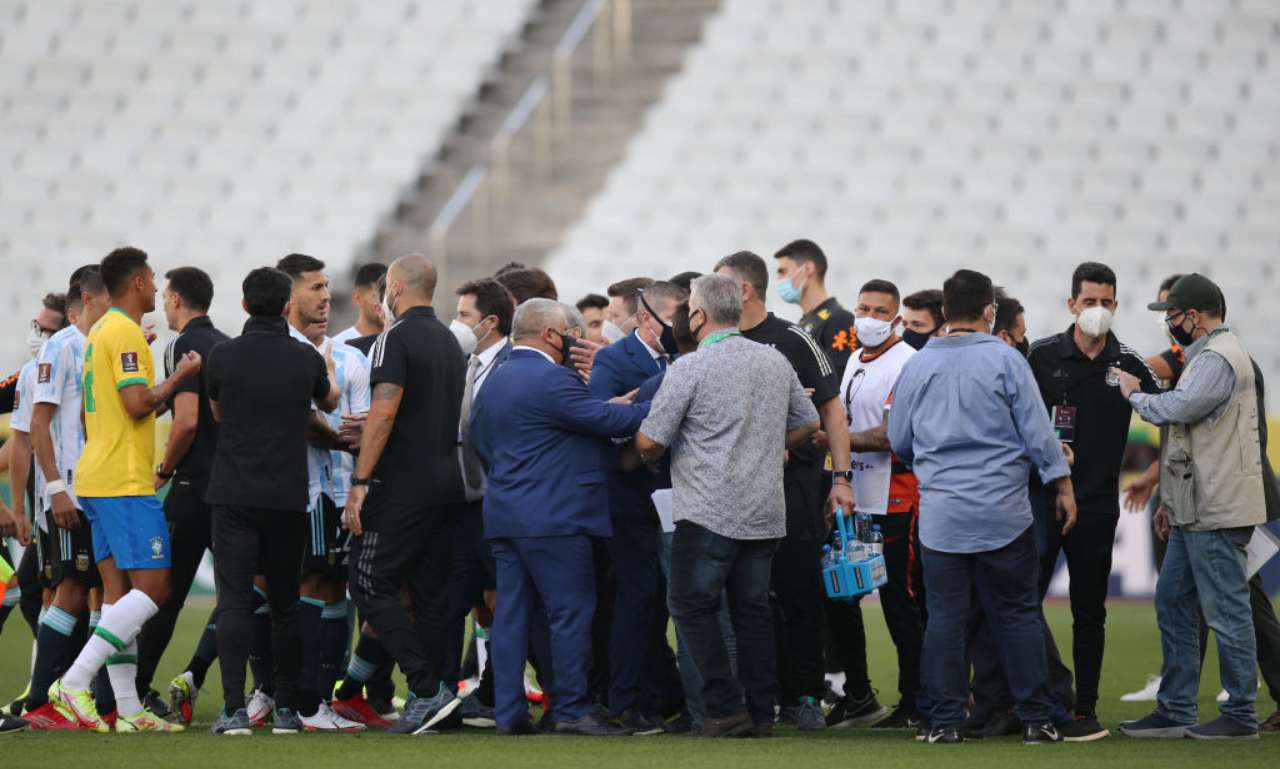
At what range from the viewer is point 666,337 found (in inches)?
318

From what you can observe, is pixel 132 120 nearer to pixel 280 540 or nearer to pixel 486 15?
pixel 486 15

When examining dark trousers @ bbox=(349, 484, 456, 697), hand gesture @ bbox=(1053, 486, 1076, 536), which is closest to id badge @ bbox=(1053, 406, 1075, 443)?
Result: hand gesture @ bbox=(1053, 486, 1076, 536)

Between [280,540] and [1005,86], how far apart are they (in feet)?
47.2

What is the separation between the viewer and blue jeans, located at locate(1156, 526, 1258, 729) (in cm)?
750

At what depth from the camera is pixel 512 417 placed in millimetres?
7605

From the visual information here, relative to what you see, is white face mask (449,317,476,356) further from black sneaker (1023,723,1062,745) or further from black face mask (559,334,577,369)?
black sneaker (1023,723,1062,745)

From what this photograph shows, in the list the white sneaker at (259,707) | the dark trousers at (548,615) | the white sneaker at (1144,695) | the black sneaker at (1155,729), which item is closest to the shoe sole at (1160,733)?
the black sneaker at (1155,729)

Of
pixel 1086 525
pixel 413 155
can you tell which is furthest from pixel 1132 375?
pixel 413 155

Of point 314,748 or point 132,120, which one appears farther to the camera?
point 132,120

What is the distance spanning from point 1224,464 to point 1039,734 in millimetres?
1433

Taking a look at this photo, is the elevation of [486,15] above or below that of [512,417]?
above

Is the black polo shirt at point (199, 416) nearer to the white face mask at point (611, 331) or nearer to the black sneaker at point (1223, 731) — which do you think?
the white face mask at point (611, 331)

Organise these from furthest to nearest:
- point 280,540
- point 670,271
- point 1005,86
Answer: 1. point 1005,86
2. point 670,271
3. point 280,540

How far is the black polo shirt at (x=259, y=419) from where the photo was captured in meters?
7.55
